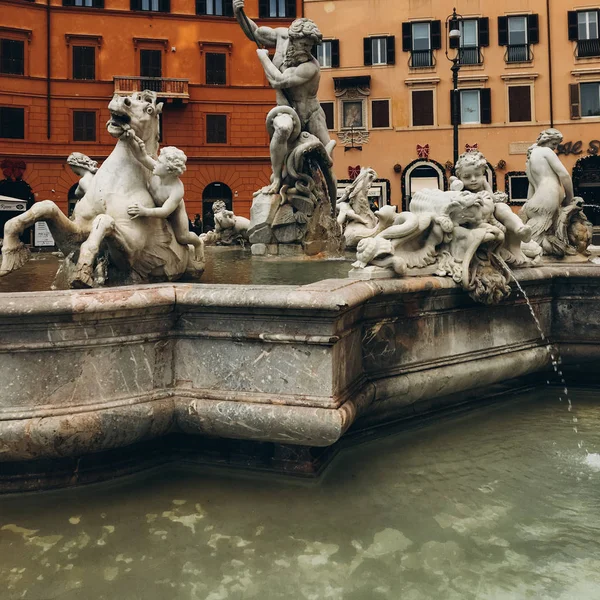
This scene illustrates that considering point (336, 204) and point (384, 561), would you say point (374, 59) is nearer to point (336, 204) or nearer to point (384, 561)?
point (336, 204)

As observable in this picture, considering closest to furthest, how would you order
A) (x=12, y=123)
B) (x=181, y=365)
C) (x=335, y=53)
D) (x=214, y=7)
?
Result: (x=181, y=365) → (x=12, y=123) → (x=214, y=7) → (x=335, y=53)

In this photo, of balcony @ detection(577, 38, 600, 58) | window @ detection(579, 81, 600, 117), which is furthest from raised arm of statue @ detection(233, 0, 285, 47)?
balcony @ detection(577, 38, 600, 58)

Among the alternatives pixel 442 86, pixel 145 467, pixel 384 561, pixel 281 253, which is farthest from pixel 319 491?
pixel 442 86

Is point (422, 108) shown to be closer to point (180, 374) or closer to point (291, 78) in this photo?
point (291, 78)

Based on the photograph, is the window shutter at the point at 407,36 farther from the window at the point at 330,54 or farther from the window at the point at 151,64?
the window at the point at 151,64

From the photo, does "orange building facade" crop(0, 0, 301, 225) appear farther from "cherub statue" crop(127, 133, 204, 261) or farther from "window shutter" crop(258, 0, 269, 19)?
"cherub statue" crop(127, 133, 204, 261)

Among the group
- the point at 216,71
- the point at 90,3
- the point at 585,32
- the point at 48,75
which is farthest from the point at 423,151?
the point at 48,75

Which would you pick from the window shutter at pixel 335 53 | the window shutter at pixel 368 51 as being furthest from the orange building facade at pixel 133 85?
the window shutter at pixel 368 51

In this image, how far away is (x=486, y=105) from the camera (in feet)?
94.8

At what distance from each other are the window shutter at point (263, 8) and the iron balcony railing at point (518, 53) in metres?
10.8


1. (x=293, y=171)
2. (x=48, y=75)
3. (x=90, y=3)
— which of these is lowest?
(x=293, y=171)

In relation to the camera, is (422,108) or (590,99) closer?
(590,99)

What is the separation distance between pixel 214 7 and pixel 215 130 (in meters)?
5.56

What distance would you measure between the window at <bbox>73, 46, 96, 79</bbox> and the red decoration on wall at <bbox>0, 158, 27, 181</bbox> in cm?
448
